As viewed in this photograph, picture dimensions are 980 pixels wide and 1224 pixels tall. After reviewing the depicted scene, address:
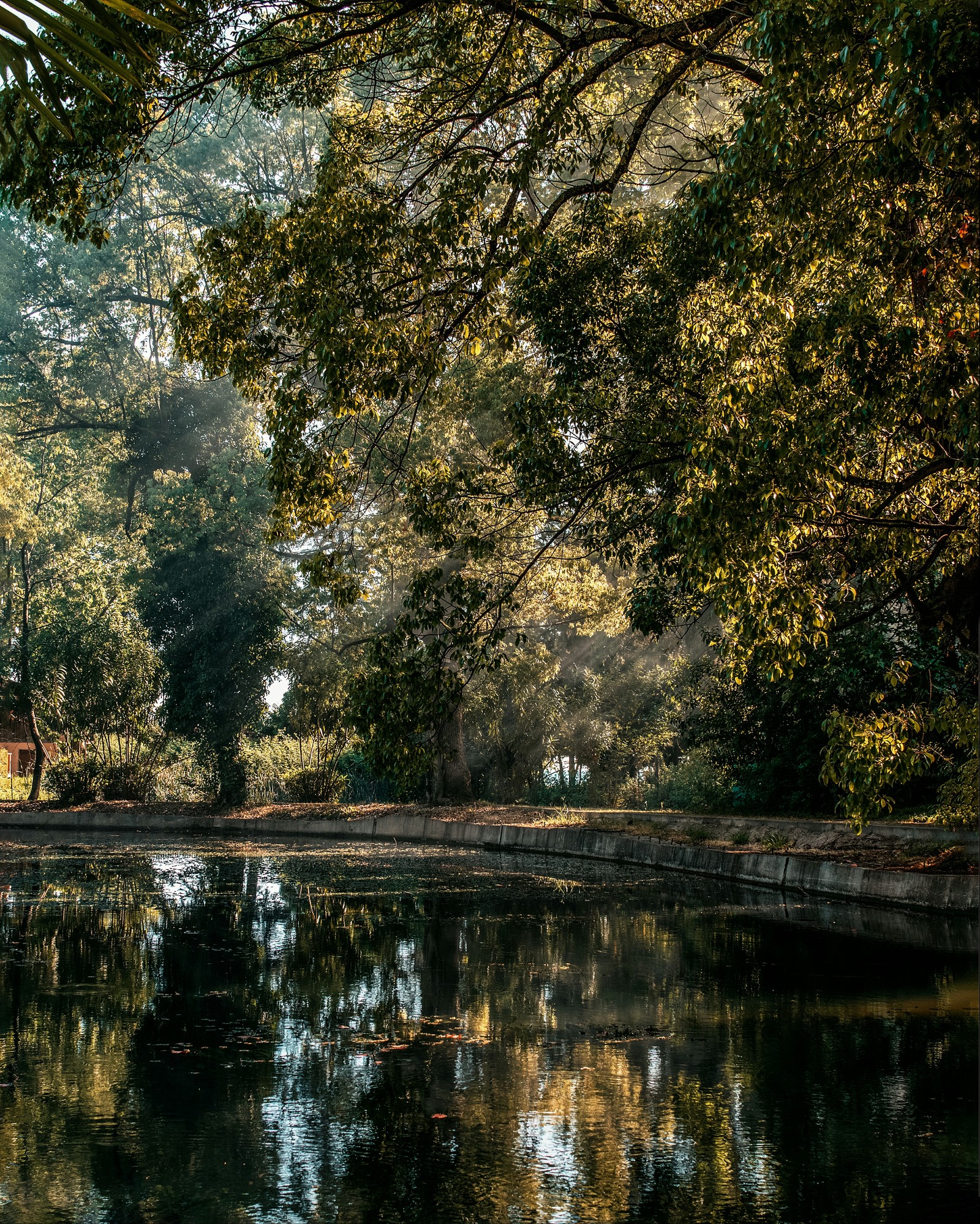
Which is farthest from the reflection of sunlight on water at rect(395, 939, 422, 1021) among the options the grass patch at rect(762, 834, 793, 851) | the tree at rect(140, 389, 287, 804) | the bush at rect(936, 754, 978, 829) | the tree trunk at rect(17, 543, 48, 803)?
the tree trunk at rect(17, 543, 48, 803)

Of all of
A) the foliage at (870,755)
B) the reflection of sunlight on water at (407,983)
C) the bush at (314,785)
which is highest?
the foliage at (870,755)

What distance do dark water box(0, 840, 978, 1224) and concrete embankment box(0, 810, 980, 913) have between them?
1.18 metres

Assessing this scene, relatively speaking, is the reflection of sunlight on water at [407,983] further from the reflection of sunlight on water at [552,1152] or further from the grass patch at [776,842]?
the grass patch at [776,842]

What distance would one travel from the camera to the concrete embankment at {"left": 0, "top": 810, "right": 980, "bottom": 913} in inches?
531

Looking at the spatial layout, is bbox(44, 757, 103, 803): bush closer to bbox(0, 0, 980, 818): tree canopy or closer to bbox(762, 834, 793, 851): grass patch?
bbox(762, 834, 793, 851): grass patch

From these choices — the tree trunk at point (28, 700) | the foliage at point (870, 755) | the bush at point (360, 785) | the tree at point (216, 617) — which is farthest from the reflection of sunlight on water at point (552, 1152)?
the bush at point (360, 785)

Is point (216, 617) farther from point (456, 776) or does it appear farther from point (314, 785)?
point (456, 776)

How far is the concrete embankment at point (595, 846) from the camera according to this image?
13500 mm

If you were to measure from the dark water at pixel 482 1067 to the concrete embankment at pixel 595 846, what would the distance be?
118cm

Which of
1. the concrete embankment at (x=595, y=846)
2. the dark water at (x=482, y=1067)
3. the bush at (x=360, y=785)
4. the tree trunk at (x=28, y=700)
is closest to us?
the dark water at (x=482, y=1067)

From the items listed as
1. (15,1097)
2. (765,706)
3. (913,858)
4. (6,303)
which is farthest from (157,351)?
(15,1097)

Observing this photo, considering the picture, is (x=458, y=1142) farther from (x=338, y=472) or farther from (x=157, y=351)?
(x=157, y=351)

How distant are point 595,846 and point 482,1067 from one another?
14528mm

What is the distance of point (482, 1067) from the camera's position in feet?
20.4
